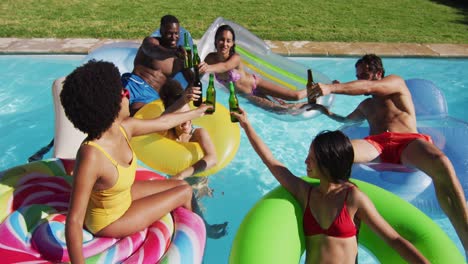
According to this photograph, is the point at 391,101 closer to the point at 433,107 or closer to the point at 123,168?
the point at 433,107

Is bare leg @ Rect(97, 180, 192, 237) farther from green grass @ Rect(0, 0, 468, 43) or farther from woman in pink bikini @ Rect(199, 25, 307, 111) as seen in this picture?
green grass @ Rect(0, 0, 468, 43)

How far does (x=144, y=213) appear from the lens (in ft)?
9.61

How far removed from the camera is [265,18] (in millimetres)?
10219

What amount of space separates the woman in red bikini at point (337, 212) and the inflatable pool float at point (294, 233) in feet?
0.40

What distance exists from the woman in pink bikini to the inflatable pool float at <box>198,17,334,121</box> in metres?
0.33

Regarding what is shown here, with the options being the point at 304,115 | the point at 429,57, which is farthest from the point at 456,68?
the point at 304,115

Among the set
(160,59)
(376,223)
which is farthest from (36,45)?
(376,223)

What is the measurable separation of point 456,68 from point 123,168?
733 centimetres

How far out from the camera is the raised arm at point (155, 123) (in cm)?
313

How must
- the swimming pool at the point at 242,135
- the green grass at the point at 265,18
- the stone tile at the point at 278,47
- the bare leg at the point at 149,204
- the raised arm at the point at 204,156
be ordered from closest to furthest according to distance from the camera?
the bare leg at the point at 149,204
the raised arm at the point at 204,156
the swimming pool at the point at 242,135
the stone tile at the point at 278,47
the green grass at the point at 265,18

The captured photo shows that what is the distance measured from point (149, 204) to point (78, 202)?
0.64 metres

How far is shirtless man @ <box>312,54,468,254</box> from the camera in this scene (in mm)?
3682

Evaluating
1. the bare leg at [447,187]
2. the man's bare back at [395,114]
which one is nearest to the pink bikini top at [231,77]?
the man's bare back at [395,114]

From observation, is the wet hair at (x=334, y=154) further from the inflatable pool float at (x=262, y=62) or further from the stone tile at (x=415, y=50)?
the stone tile at (x=415, y=50)
